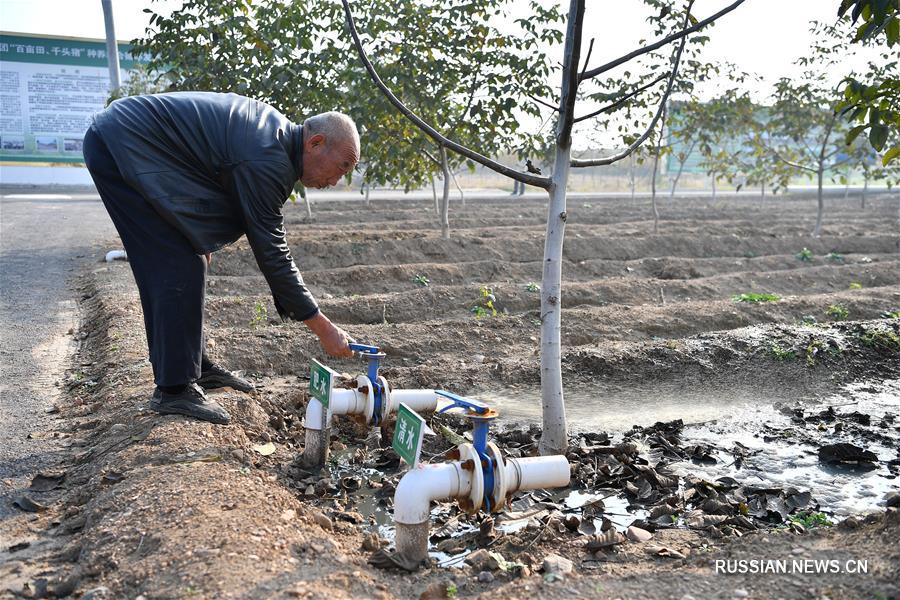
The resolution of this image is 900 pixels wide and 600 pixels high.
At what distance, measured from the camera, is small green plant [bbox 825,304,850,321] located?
25.6 ft

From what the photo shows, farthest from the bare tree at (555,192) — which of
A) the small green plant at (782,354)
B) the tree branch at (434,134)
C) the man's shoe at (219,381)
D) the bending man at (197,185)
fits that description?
the small green plant at (782,354)

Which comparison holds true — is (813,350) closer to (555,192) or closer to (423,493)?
(555,192)

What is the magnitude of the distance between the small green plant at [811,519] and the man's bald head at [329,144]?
8.23 ft

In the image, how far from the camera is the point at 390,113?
1013 cm

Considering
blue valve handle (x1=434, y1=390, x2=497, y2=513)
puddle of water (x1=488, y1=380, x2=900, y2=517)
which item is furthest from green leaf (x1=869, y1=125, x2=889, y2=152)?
blue valve handle (x1=434, y1=390, x2=497, y2=513)

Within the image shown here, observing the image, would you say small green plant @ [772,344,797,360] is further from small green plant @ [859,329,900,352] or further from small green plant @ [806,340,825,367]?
small green plant @ [859,329,900,352]

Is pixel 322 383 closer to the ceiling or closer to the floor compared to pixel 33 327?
closer to the ceiling

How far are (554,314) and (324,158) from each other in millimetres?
1358

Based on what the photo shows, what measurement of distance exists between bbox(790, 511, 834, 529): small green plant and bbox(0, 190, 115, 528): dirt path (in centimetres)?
323

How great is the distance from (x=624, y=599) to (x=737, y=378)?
385cm

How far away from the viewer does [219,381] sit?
4352 mm

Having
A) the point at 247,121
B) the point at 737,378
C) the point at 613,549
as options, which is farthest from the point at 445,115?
the point at 613,549

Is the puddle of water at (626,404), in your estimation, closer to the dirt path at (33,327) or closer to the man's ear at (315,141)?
the man's ear at (315,141)

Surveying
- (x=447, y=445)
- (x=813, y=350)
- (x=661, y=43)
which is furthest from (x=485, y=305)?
(x=661, y=43)
